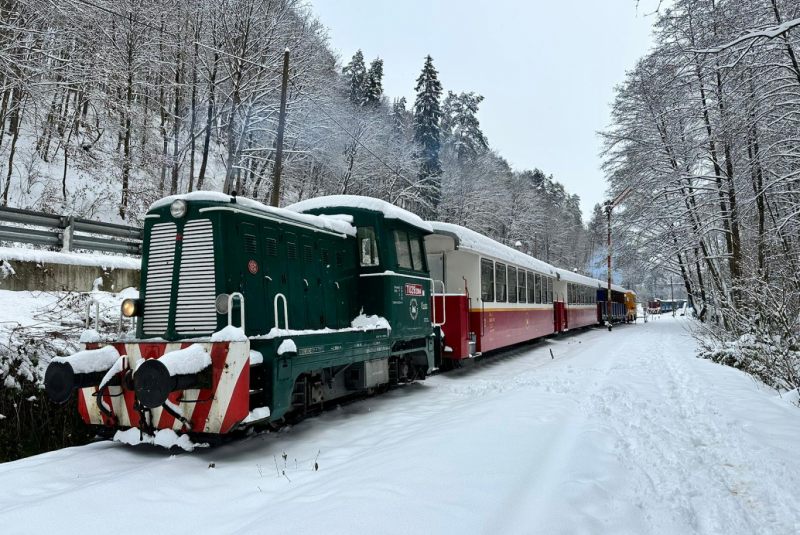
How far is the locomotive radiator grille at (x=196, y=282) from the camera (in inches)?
205

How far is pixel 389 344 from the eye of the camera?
24.2 ft

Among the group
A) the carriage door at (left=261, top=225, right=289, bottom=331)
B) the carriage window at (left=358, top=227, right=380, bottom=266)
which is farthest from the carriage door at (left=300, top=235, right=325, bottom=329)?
the carriage window at (left=358, top=227, right=380, bottom=266)

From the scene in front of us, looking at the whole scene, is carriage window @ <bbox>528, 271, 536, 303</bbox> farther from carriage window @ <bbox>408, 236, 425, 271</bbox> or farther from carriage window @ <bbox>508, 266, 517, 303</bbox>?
carriage window @ <bbox>408, 236, 425, 271</bbox>

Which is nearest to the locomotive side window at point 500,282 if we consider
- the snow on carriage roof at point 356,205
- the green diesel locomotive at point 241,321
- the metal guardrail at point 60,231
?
the snow on carriage roof at point 356,205

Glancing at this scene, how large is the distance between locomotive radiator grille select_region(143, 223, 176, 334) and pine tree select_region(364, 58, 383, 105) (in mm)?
33483

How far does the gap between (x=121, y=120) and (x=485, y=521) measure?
20.7 meters

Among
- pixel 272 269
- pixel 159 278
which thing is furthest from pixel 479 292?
pixel 159 278

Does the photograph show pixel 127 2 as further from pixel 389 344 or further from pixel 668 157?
pixel 668 157

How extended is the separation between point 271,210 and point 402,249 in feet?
8.84

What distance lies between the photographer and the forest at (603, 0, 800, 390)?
8.02 m

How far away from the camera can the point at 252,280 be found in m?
5.47

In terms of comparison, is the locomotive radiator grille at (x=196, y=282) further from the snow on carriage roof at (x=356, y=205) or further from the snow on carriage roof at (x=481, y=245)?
the snow on carriage roof at (x=481, y=245)

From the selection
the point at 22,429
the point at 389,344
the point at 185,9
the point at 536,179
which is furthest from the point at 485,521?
the point at 536,179

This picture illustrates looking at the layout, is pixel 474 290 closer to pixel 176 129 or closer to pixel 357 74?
pixel 176 129
